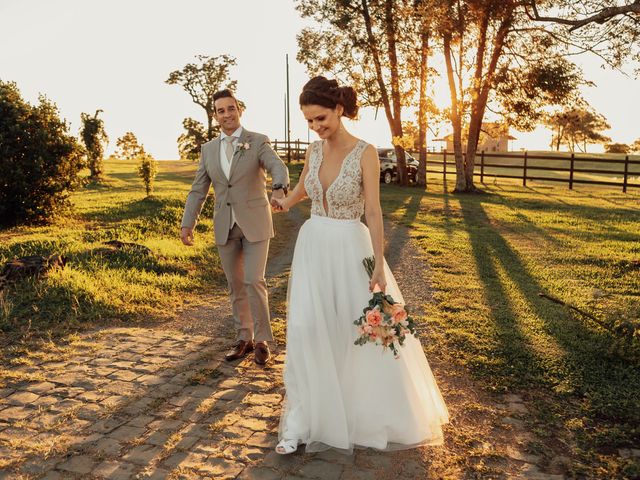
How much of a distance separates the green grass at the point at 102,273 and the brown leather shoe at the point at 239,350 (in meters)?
1.88

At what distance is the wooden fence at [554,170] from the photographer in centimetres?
2700

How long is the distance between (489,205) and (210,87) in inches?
1174

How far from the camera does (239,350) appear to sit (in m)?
5.52

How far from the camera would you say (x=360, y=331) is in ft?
11.8

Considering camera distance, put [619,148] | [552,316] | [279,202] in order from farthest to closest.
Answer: [619,148] → [552,316] → [279,202]

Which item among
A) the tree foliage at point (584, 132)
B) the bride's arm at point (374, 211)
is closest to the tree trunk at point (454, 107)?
the bride's arm at point (374, 211)

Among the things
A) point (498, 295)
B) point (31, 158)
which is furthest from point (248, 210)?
point (31, 158)

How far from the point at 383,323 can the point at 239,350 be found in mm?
2307

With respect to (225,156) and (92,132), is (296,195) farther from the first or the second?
(92,132)

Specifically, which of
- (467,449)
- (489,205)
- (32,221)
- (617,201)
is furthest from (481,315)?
(617,201)

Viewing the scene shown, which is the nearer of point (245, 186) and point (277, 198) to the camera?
point (277, 198)

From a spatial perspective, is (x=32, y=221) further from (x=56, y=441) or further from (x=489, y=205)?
(x=489, y=205)

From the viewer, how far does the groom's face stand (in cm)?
512

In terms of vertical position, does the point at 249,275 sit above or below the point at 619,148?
below
